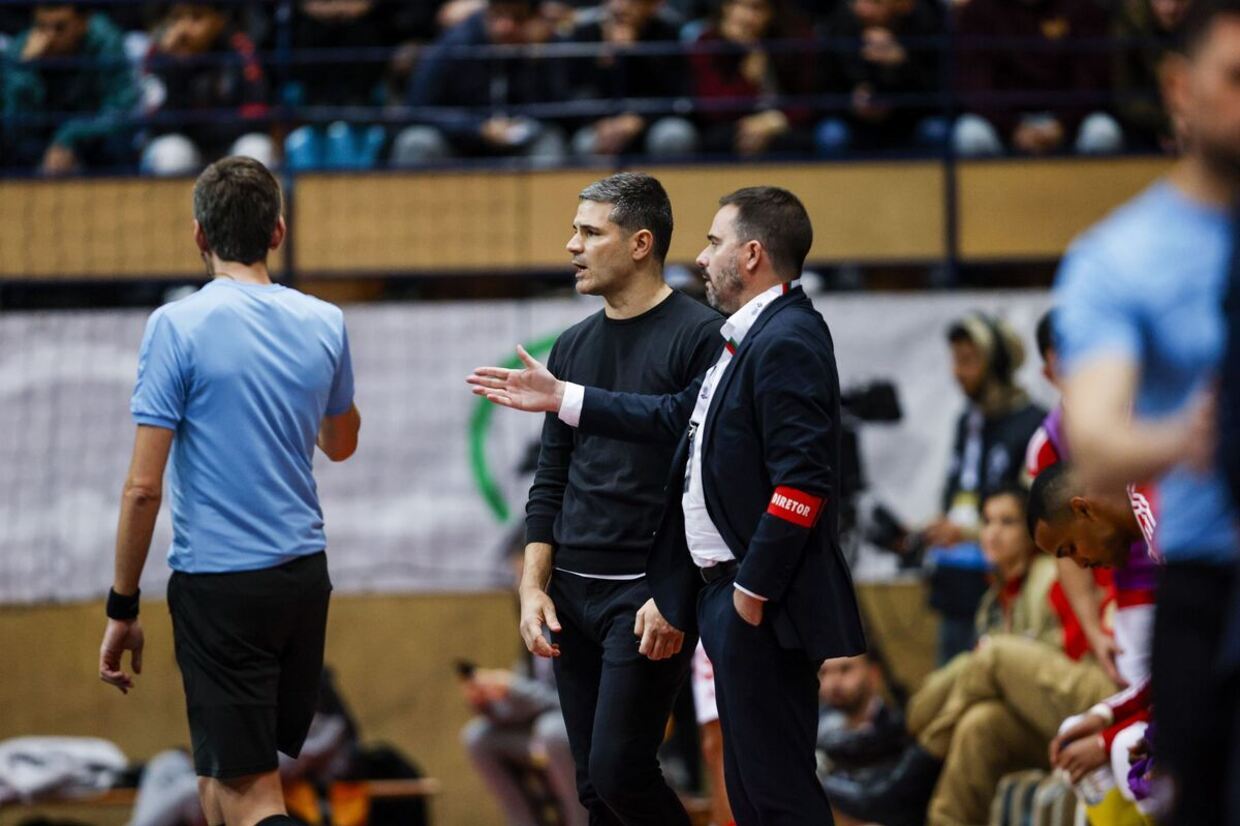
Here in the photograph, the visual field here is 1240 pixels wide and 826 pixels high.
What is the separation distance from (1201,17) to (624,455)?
2627 mm

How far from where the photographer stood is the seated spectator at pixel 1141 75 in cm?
998

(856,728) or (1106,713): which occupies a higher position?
(1106,713)

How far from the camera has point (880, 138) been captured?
32.4ft

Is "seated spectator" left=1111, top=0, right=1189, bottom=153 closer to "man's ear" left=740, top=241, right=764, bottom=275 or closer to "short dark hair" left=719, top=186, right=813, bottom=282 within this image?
"short dark hair" left=719, top=186, right=813, bottom=282

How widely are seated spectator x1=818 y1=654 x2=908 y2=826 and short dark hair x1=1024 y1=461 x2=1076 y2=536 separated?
9.52 ft

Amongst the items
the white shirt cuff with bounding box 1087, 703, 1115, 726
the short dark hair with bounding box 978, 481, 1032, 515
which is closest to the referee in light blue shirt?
the white shirt cuff with bounding box 1087, 703, 1115, 726

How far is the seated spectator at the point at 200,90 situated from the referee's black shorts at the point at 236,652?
5163 millimetres

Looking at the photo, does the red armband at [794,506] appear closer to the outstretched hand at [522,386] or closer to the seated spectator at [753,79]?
the outstretched hand at [522,386]

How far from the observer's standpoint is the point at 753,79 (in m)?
10.2

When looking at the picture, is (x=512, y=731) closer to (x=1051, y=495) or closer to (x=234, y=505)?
(x=234, y=505)

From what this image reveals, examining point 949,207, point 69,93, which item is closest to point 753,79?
point 949,207

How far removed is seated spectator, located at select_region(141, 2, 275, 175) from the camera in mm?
9734

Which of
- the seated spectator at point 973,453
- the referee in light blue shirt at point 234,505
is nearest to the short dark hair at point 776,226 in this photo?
the referee in light blue shirt at point 234,505

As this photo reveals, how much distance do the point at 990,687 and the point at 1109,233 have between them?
4.83 metres
